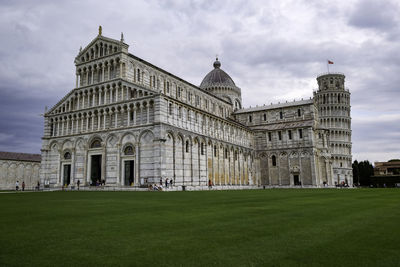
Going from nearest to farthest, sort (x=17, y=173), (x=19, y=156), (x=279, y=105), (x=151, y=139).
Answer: (x=151, y=139), (x=17, y=173), (x=19, y=156), (x=279, y=105)

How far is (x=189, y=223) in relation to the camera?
854cm

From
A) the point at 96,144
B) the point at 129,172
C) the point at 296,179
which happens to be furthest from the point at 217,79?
the point at 129,172

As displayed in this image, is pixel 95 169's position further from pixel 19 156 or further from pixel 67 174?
pixel 19 156

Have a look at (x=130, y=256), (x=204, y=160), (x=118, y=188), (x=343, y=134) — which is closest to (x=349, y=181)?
(x=343, y=134)

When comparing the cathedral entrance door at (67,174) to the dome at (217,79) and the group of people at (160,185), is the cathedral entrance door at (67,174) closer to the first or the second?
the group of people at (160,185)

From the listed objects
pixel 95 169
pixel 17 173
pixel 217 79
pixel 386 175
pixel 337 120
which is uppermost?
pixel 217 79

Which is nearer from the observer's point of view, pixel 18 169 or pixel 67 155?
pixel 67 155

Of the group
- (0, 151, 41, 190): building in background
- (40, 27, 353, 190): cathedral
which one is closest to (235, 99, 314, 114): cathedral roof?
(40, 27, 353, 190): cathedral

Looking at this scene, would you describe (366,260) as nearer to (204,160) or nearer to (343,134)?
(204,160)

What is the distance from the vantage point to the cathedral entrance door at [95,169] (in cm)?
4013

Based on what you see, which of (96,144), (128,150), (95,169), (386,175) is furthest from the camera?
(386,175)

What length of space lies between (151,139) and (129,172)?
5.27m

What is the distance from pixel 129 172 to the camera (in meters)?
37.3

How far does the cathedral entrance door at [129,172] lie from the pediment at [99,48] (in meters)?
14.7
